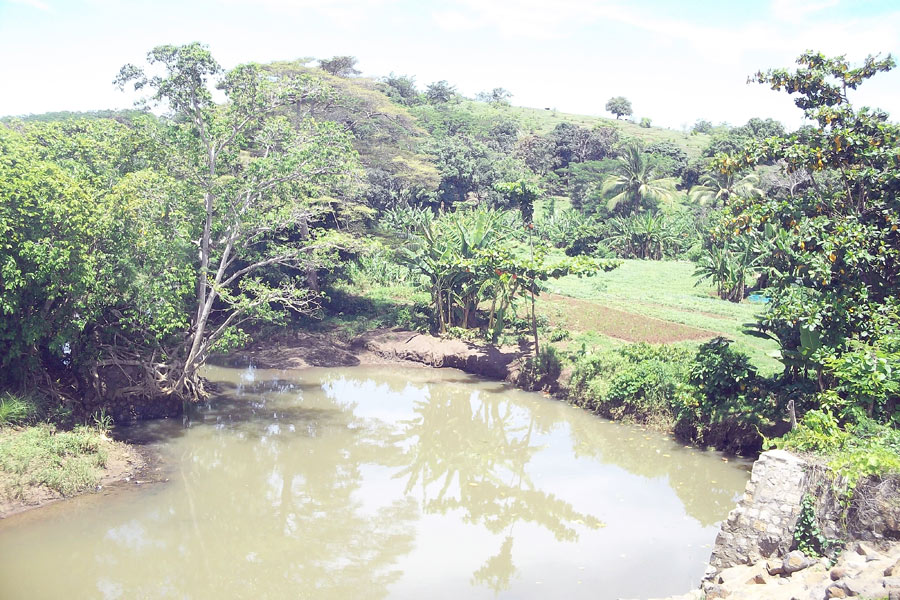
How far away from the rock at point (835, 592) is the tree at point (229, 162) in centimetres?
991

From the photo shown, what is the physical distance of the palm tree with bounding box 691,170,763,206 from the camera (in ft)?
120

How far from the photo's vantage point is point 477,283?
19.4 meters

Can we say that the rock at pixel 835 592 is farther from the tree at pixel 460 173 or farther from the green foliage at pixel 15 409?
the tree at pixel 460 173

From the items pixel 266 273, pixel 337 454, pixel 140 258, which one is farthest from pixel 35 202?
pixel 266 273

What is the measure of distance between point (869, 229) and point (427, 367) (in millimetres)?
11561

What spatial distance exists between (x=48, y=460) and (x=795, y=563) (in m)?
9.79

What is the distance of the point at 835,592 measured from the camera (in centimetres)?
571

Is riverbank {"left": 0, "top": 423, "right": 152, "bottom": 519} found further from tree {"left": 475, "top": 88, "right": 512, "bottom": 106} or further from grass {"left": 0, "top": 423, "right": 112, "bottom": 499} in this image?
tree {"left": 475, "top": 88, "right": 512, "bottom": 106}

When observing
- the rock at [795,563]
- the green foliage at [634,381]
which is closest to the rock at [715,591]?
the rock at [795,563]

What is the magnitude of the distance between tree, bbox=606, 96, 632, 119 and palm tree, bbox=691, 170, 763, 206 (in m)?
38.8

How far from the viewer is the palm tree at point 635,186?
39.5 metres

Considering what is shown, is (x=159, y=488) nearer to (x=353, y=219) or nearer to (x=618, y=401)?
(x=618, y=401)

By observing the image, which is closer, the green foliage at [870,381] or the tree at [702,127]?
the green foliage at [870,381]

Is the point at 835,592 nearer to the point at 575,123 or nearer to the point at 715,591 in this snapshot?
the point at 715,591
